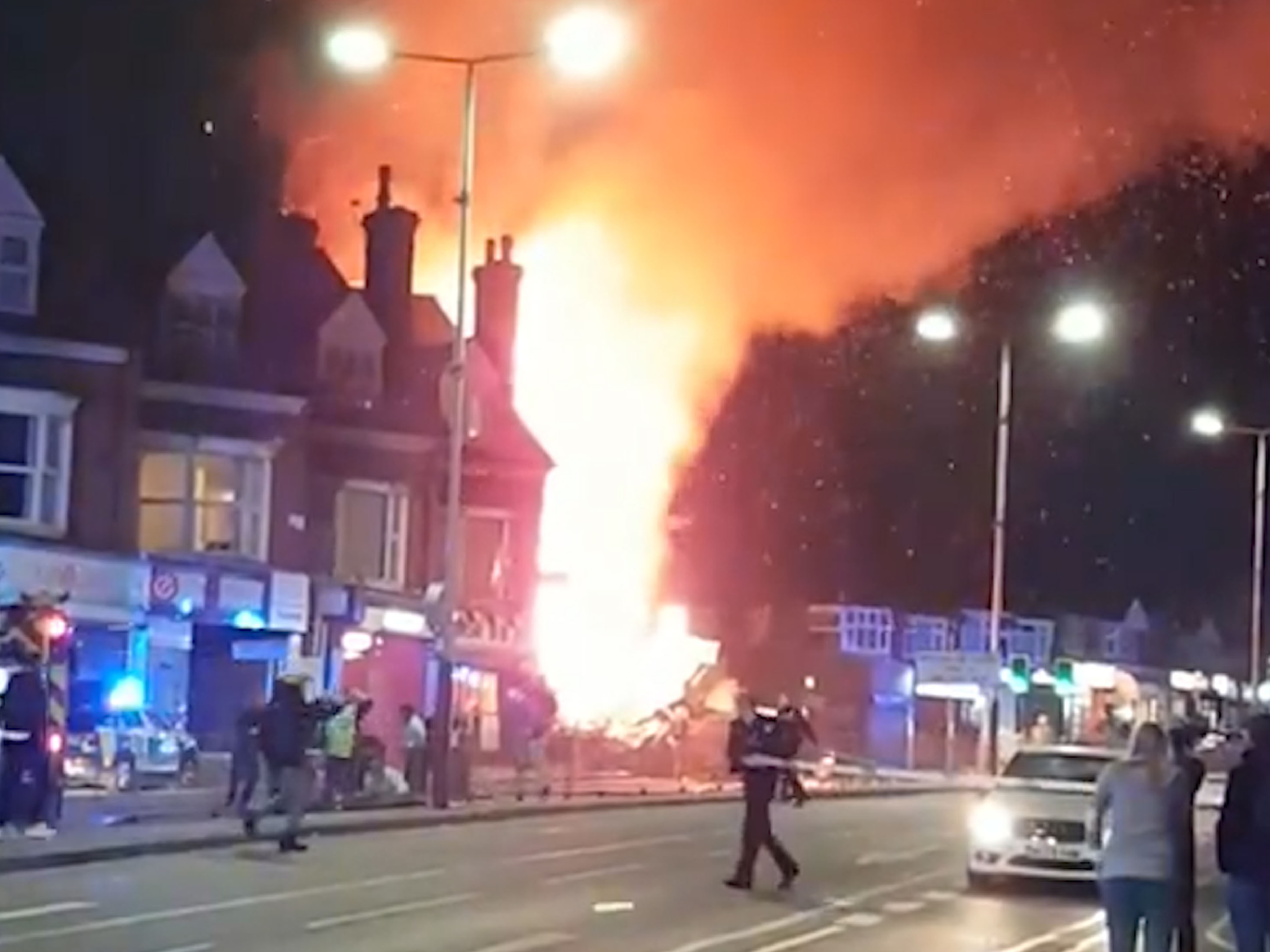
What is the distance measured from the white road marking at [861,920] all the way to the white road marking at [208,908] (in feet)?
12.8

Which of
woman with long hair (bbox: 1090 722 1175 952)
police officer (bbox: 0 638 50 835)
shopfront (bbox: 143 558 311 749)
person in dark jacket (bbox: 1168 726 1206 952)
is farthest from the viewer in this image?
shopfront (bbox: 143 558 311 749)

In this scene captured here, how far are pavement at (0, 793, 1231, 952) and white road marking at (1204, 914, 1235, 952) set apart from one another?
4cm

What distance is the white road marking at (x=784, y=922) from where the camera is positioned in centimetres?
1769

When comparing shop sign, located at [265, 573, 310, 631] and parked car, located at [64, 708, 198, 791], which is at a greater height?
shop sign, located at [265, 573, 310, 631]

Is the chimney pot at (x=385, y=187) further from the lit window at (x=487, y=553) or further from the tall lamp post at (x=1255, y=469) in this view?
the tall lamp post at (x=1255, y=469)

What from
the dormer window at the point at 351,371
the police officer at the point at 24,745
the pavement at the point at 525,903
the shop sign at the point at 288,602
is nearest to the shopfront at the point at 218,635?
the shop sign at the point at 288,602

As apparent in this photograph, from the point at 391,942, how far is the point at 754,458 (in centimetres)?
6474

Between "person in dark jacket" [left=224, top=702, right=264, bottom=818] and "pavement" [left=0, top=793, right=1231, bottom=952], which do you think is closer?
"pavement" [left=0, top=793, right=1231, bottom=952]

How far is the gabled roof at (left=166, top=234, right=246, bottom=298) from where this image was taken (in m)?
47.5

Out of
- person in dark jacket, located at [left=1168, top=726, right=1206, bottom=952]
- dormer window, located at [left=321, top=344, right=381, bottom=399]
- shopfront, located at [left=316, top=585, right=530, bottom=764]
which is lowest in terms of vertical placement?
person in dark jacket, located at [left=1168, top=726, right=1206, bottom=952]

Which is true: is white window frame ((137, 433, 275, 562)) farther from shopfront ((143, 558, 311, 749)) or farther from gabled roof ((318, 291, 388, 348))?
gabled roof ((318, 291, 388, 348))

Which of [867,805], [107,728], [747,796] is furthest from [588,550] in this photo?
[747,796]

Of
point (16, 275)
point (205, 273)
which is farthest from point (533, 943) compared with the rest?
point (205, 273)

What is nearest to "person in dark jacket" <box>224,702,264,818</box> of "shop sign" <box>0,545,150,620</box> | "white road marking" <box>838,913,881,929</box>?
"white road marking" <box>838,913,881,929</box>
